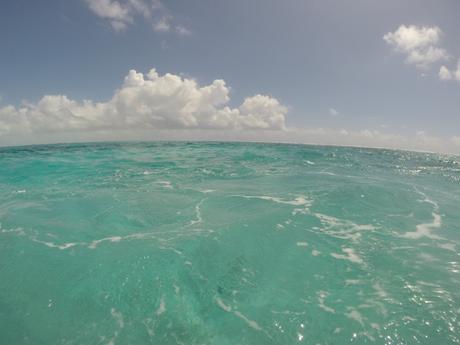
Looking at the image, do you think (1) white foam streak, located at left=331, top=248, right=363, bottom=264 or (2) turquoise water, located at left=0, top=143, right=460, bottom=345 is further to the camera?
(1) white foam streak, located at left=331, top=248, right=363, bottom=264

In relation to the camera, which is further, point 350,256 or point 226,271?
point 350,256

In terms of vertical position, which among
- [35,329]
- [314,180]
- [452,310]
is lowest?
[35,329]

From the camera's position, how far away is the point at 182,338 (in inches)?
276

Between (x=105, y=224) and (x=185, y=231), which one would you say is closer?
(x=185, y=231)

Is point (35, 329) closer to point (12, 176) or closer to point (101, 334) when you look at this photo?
point (101, 334)

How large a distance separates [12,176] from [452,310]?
42910 mm

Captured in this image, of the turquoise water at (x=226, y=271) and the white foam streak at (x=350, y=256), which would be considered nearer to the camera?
the turquoise water at (x=226, y=271)

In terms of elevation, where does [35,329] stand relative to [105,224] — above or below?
below

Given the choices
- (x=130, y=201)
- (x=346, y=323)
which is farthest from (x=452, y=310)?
(x=130, y=201)

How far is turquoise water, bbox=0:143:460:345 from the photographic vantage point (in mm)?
7320

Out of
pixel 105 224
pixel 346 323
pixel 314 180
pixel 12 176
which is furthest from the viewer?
pixel 12 176

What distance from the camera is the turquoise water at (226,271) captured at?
7.32m

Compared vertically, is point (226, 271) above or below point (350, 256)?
below

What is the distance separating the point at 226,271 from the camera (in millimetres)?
9945
